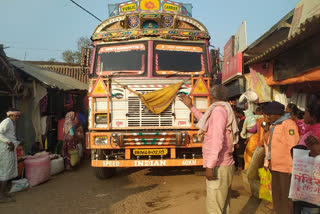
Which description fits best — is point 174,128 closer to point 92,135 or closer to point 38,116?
point 92,135

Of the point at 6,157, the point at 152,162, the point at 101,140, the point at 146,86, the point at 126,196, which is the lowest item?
the point at 126,196

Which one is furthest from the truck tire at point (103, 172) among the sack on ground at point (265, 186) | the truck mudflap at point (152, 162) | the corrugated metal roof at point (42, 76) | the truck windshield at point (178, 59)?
the corrugated metal roof at point (42, 76)

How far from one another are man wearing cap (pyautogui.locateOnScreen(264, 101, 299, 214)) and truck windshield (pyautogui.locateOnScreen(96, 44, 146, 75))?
2.93m

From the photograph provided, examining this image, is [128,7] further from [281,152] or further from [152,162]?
[281,152]

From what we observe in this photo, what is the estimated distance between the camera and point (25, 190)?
5105 millimetres

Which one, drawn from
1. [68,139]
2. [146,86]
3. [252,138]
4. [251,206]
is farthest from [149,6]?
[251,206]

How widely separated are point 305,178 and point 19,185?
16.2ft

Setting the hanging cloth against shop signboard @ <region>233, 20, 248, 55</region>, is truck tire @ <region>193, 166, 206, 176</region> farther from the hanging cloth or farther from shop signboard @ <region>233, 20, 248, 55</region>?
shop signboard @ <region>233, 20, 248, 55</region>

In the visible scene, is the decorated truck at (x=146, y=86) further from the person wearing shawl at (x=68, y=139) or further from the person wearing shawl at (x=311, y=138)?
the person wearing shawl at (x=311, y=138)

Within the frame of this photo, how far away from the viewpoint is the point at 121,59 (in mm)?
5270

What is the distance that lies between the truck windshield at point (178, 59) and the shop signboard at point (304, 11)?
1762 millimetres

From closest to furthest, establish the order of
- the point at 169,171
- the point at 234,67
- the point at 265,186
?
the point at 265,186
the point at 169,171
the point at 234,67

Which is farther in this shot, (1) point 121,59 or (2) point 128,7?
(2) point 128,7

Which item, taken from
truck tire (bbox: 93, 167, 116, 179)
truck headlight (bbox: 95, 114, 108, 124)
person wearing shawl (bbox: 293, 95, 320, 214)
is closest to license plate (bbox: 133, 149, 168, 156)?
truck headlight (bbox: 95, 114, 108, 124)
